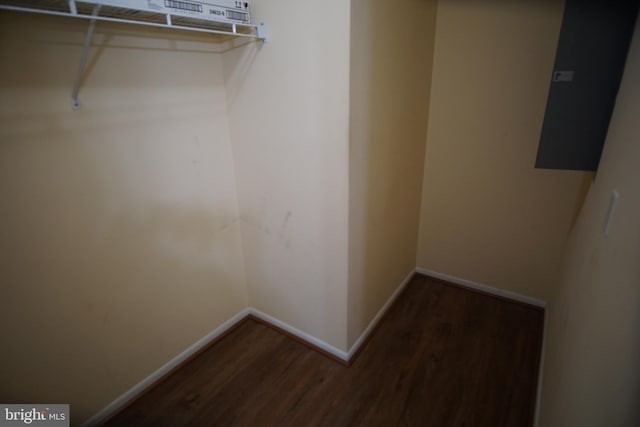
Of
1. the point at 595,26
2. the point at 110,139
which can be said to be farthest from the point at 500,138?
the point at 110,139

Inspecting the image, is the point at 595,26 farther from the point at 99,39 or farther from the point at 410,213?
the point at 99,39

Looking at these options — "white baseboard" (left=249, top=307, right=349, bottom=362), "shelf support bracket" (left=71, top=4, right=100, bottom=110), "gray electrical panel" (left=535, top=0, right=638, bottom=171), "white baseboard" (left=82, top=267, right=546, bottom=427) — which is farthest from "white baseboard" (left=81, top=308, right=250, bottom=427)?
"gray electrical panel" (left=535, top=0, right=638, bottom=171)

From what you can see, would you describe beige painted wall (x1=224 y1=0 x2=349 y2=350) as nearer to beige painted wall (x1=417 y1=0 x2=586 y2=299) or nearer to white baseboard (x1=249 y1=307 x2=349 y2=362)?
white baseboard (x1=249 y1=307 x2=349 y2=362)

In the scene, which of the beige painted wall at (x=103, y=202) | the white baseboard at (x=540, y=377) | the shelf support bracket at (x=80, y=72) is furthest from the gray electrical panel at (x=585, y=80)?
the shelf support bracket at (x=80, y=72)

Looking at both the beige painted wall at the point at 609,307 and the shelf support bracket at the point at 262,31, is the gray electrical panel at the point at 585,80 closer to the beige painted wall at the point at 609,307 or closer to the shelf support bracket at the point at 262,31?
the beige painted wall at the point at 609,307

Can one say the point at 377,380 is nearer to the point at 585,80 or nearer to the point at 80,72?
the point at 585,80

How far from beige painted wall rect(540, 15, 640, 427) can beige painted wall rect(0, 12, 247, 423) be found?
1808mm

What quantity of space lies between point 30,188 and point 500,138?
2.61 m

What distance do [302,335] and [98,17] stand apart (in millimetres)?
1955

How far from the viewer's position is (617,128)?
1208 mm

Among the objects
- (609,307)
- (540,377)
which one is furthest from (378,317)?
(609,307)

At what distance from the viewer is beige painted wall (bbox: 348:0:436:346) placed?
1526 millimetres

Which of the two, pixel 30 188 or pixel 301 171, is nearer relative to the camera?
pixel 30 188

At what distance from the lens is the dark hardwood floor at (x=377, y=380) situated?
1653 millimetres
